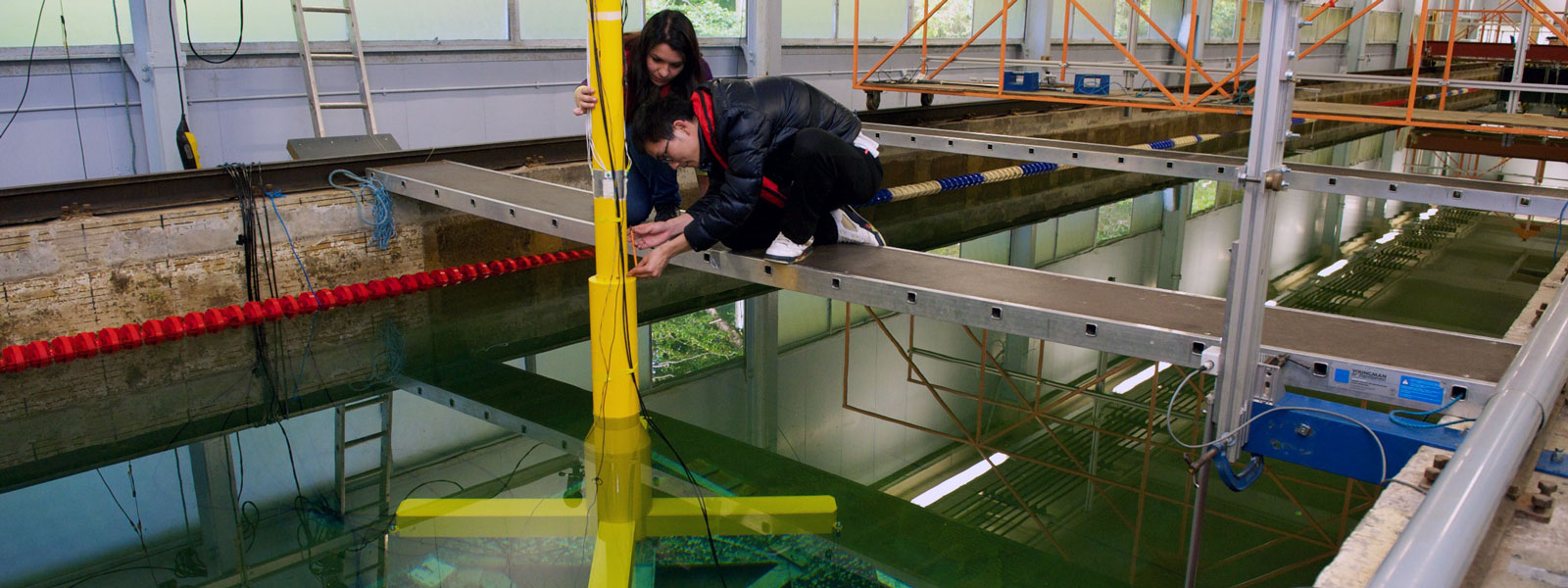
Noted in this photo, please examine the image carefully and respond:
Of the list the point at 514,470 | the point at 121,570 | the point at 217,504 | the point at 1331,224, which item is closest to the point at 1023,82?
the point at 1331,224

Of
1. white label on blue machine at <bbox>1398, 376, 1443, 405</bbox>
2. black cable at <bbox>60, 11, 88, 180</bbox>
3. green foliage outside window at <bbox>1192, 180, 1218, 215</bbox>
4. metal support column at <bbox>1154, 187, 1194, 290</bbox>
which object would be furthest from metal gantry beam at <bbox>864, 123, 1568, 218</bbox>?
black cable at <bbox>60, 11, 88, 180</bbox>

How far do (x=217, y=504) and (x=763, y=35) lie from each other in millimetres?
7578

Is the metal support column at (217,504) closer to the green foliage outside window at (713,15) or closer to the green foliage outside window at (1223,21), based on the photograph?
the green foliage outside window at (713,15)

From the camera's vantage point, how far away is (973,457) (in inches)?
156

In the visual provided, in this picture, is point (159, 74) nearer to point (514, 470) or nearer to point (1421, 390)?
point (514, 470)

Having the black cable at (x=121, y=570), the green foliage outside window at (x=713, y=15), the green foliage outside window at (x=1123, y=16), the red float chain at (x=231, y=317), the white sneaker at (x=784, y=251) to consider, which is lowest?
the black cable at (x=121, y=570)

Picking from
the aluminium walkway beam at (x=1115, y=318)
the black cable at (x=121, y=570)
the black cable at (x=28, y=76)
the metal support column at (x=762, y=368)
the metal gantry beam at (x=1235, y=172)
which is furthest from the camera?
the black cable at (x=28, y=76)

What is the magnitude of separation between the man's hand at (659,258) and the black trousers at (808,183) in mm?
217

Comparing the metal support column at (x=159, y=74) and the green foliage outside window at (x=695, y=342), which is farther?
the metal support column at (x=159, y=74)

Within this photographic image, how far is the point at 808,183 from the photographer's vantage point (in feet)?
12.2

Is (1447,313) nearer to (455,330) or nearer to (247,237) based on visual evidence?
(455,330)

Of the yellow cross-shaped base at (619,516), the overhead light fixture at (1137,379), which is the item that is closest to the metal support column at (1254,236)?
the yellow cross-shaped base at (619,516)

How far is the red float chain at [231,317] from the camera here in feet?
15.1

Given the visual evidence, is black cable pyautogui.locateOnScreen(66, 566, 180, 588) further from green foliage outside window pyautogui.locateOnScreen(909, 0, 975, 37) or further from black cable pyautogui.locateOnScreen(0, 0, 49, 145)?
green foliage outside window pyautogui.locateOnScreen(909, 0, 975, 37)
